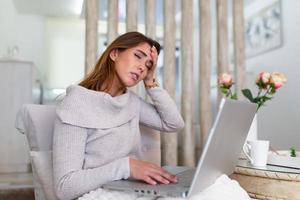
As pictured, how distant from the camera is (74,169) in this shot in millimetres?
847

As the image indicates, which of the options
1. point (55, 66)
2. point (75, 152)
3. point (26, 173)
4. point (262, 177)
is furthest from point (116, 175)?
point (55, 66)

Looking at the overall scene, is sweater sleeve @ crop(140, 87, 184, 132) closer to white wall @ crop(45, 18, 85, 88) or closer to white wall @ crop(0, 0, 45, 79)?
white wall @ crop(0, 0, 45, 79)

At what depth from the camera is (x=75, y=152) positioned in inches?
34.0

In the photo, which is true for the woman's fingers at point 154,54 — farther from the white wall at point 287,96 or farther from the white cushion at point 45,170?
the white wall at point 287,96

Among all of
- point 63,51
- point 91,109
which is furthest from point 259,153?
point 63,51

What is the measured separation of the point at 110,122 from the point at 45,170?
10.0 inches

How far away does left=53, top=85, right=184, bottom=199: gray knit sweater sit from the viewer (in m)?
0.83

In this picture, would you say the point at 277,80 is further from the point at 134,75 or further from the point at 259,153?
the point at 134,75

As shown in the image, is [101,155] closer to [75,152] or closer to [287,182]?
[75,152]

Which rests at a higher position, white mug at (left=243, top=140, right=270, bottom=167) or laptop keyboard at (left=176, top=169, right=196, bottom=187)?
white mug at (left=243, top=140, right=270, bottom=167)

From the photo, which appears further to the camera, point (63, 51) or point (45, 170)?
point (63, 51)

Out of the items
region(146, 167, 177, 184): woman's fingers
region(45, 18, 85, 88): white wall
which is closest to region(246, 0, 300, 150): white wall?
region(146, 167, 177, 184): woman's fingers

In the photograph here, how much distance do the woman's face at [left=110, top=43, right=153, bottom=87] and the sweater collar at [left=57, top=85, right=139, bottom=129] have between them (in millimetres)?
70

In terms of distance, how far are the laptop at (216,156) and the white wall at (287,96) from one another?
2.43 meters
